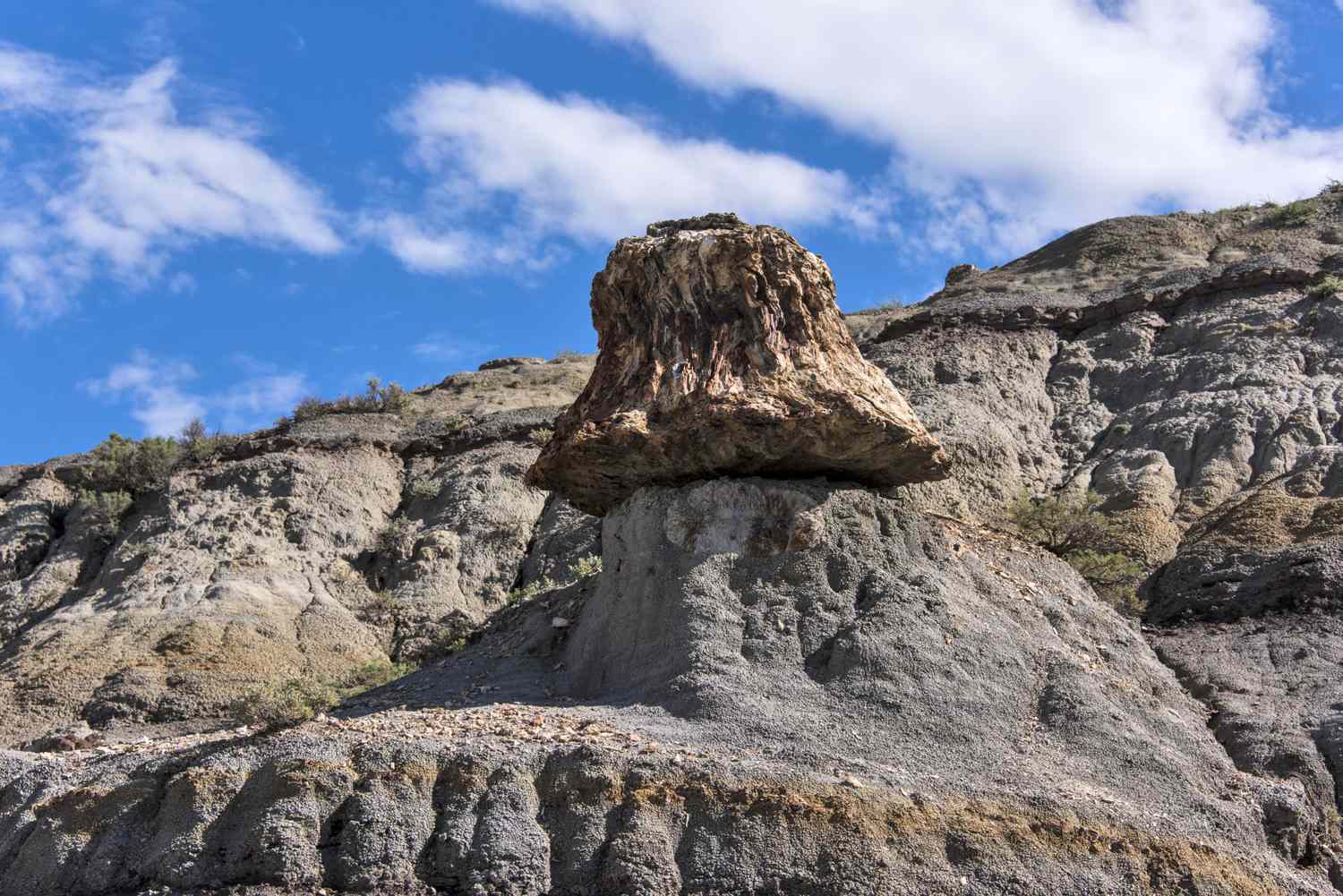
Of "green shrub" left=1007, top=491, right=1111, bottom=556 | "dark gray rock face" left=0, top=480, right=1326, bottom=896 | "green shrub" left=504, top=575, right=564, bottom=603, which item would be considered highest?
"green shrub" left=1007, top=491, right=1111, bottom=556

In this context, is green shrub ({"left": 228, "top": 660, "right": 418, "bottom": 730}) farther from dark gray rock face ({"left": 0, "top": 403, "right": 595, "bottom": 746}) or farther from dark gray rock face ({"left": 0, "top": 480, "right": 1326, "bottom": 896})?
dark gray rock face ({"left": 0, "top": 403, "right": 595, "bottom": 746})

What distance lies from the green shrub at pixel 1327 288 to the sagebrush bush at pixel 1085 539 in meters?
8.06

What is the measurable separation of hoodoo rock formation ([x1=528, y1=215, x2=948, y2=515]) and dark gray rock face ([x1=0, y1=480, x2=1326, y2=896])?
0.40 m

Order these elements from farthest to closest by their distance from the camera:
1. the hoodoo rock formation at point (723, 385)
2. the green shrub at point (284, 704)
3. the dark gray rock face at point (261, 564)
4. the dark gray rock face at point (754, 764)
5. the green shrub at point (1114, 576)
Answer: the dark gray rock face at point (261, 564) < the green shrub at point (1114, 576) < the hoodoo rock formation at point (723, 385) < the green shrub at point (284, 704) < the dark gray rock face at point (754, 764)

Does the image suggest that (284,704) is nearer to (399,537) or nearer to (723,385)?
(723,385)

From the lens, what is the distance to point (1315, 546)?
54.3 feet

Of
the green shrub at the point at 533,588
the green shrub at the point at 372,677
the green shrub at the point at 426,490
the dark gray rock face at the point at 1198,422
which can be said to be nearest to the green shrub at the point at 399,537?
the green shrub at the point at 426,490

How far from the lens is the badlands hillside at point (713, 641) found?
399 inches

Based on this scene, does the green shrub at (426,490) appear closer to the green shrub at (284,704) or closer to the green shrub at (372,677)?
the green shrub at (372,677)

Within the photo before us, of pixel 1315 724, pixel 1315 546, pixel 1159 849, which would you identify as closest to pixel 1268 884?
pixel 1159 849

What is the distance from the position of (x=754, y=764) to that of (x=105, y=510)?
17122mm

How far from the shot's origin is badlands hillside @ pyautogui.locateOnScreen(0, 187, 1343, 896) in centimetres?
1012

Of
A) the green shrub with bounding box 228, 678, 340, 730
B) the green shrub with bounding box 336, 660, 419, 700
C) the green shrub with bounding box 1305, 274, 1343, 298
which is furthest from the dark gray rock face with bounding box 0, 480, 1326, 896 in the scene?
the green shrub with bounding box 1305, 274, 1343, 298

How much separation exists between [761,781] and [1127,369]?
750 inches
